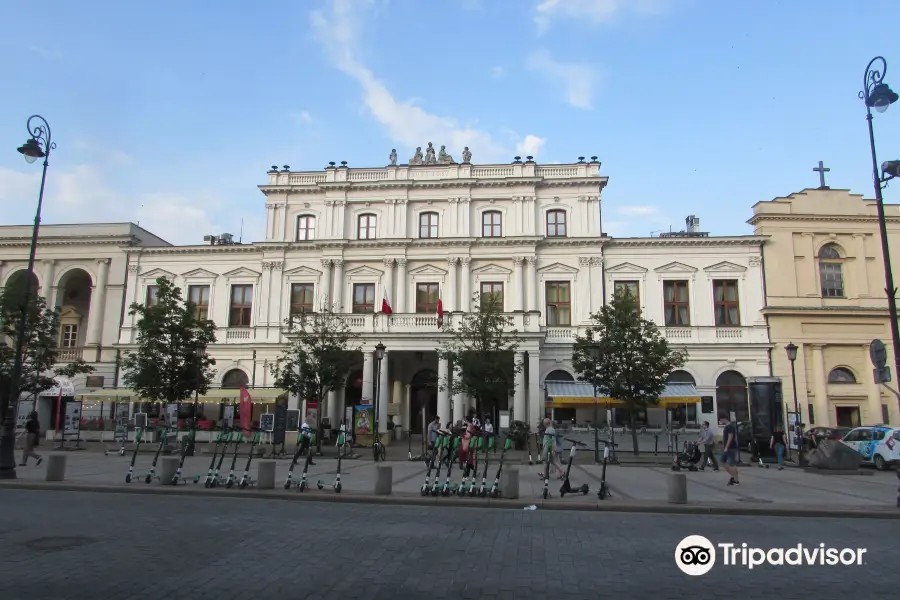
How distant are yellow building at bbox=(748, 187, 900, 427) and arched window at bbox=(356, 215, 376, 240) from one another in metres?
23.6

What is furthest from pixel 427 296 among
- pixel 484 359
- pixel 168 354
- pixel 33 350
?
pixel 33 350

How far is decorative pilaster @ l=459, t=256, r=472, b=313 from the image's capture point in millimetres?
36969

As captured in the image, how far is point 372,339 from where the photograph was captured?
33531 millimetres

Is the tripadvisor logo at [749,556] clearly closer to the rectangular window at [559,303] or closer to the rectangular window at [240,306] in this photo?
the rectangular window at [559,303]

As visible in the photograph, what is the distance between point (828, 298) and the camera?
36.4 metres

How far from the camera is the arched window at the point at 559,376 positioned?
35500mm

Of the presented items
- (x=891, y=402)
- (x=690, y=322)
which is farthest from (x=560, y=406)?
(x=891, y=402)

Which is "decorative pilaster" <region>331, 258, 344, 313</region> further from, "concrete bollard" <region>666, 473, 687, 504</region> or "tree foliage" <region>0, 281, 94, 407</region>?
"concrete bollard" <region>666, 473, 687, 504</region>

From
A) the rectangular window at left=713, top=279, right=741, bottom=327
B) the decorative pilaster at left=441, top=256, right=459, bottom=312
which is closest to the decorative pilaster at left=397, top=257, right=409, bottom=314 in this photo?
the decorative pilaster at left=441, top=256, right=459, bottom=312

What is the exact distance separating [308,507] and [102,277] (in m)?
35.0

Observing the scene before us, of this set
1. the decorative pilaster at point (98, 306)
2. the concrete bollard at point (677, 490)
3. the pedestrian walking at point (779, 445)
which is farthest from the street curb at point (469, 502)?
the decorative pilaster at point (98, 306)

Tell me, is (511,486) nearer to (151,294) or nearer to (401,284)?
(401,284)

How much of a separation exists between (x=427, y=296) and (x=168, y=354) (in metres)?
16.2

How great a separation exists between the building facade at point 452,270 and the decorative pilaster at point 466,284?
0.28 ft
